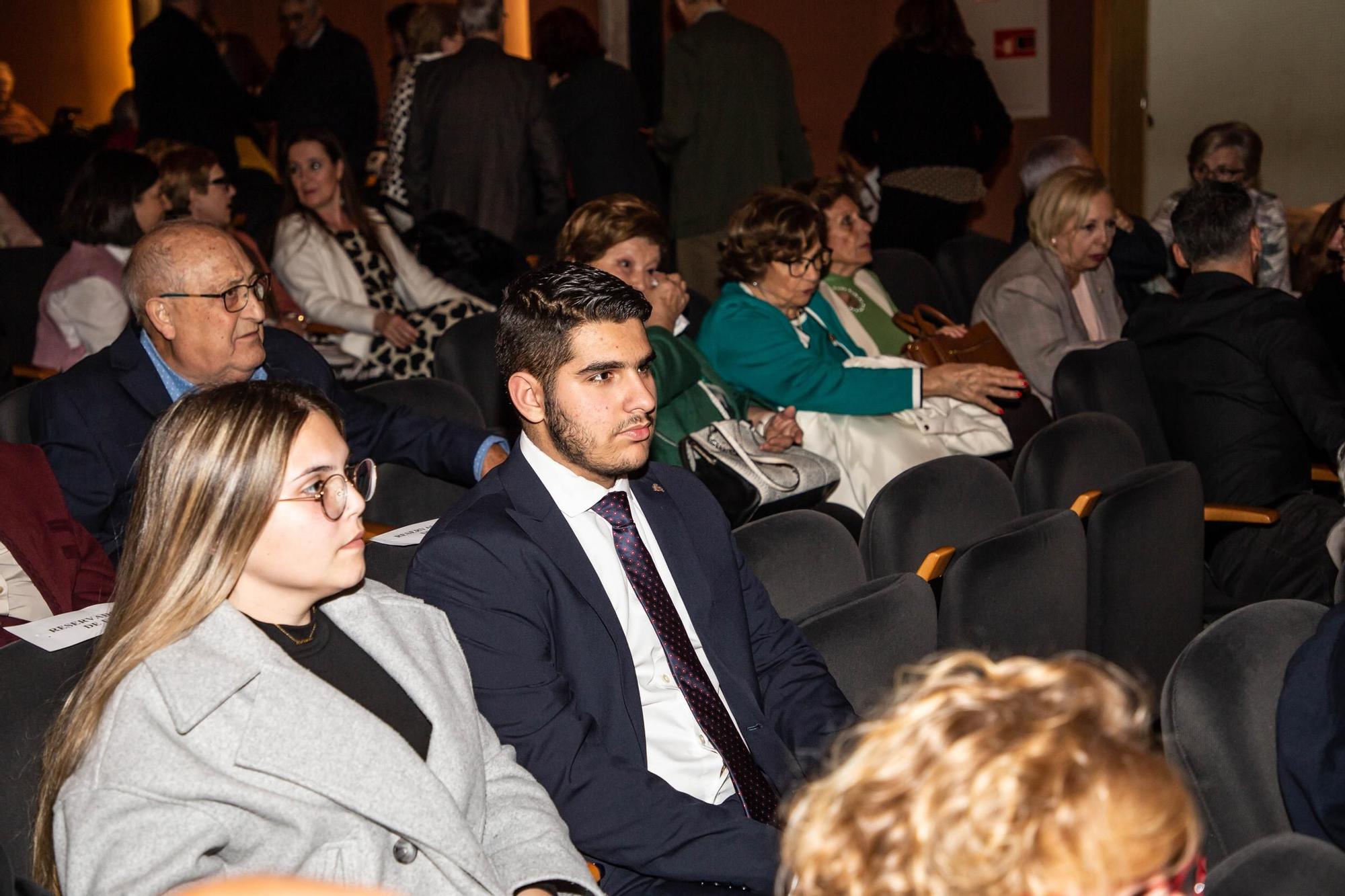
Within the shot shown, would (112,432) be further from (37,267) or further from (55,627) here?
(37,267)

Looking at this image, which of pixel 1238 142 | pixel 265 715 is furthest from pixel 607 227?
pixel 1238 142

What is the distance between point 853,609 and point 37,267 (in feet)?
13.0

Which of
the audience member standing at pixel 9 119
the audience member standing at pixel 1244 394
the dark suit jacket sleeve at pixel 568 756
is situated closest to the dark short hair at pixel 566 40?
the audience member standing at pixel 1244 394

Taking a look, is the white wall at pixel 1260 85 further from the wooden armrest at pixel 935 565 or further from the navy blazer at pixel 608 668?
the navy blazer at pixel 608 668

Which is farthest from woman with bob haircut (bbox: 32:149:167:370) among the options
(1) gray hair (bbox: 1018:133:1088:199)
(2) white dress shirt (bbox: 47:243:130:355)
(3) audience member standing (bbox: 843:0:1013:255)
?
(1) gray hair (bbox: 1018:133:1088:199)

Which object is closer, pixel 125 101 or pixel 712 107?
pixel 712 107

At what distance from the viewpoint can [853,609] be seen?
2121 millimetres

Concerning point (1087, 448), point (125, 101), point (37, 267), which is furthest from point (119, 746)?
point (125, 101)

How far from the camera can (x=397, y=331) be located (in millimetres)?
4801

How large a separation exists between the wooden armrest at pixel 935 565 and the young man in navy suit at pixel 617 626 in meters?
0.32

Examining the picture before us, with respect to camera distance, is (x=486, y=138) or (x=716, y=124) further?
(x=716, y=124)

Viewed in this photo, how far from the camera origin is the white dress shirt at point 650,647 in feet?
6.57

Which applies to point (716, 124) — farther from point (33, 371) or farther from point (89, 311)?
point (33, 371)

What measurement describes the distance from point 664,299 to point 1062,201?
6.15 ft
